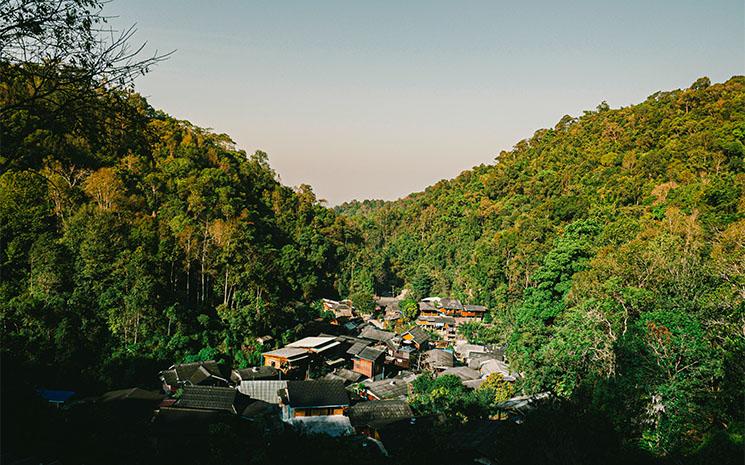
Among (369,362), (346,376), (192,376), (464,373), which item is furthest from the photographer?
(369,362)

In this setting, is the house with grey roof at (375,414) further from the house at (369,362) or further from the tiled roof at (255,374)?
the house at (369,362)

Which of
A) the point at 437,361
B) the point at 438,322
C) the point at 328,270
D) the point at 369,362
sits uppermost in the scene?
the point at 328,270

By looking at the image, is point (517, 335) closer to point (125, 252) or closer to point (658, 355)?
point (658, 355)

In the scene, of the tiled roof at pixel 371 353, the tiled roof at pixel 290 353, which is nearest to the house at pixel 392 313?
the tiled roof at pixel 371 353

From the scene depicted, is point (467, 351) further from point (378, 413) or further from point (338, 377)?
point (378, 413)

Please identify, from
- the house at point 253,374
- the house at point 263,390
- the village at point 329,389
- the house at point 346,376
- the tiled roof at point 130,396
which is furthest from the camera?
the house at point 346,376

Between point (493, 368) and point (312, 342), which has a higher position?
point (312, 342)

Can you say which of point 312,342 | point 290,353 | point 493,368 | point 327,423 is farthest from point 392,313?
point 327,423
